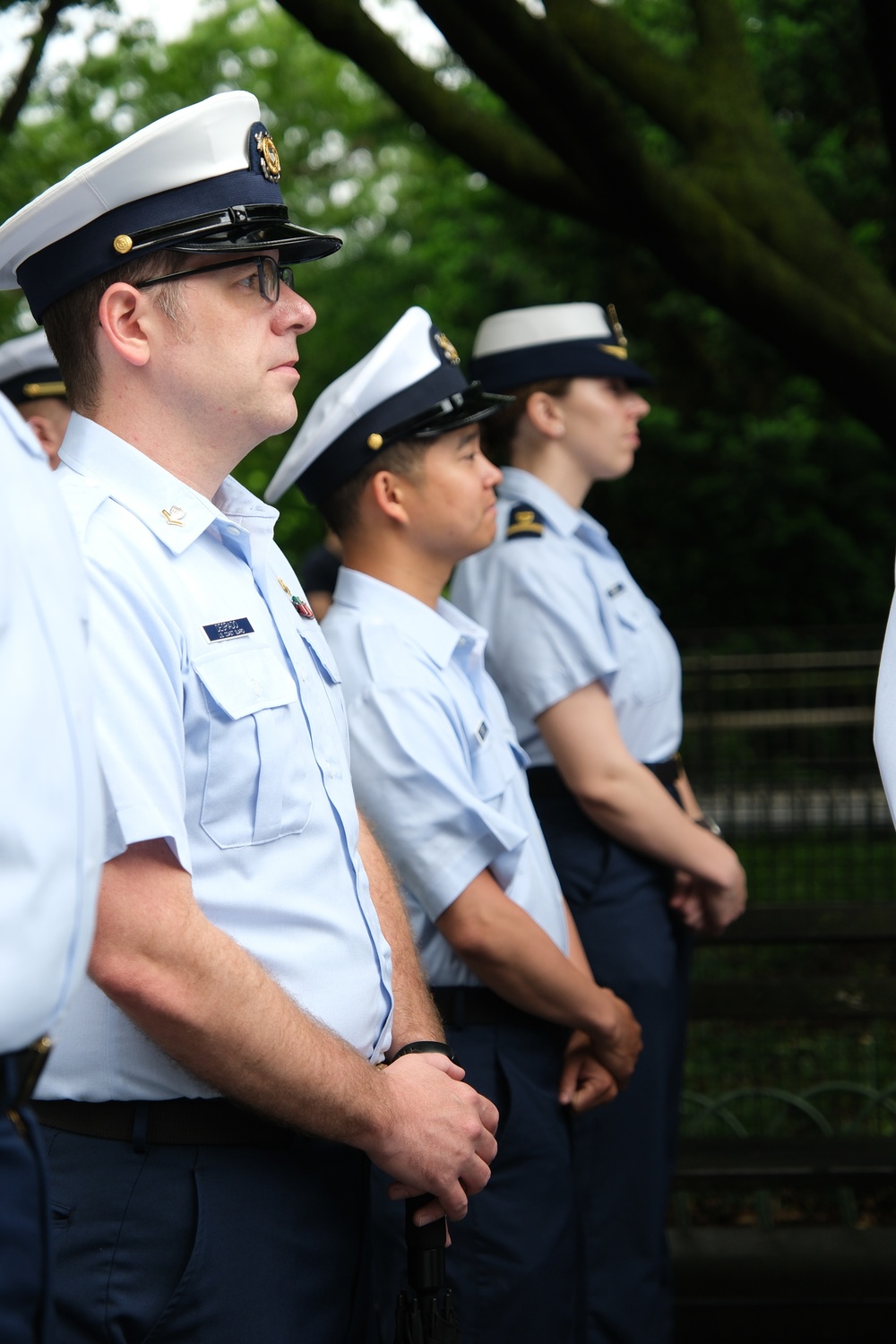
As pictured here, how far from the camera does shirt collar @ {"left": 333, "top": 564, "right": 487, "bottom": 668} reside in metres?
2.76

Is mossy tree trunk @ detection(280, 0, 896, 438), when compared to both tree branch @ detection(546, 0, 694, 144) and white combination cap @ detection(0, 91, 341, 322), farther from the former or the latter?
white combination cap @ detection(0, 91, 341, 322)

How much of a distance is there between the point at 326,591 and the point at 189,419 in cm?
287

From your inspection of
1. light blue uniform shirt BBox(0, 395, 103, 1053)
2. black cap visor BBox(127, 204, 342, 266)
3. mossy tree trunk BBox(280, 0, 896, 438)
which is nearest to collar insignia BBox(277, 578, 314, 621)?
black cap visor BBox(127, 204, 342, 266)

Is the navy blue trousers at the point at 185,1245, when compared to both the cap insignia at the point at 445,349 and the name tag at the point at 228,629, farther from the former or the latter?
the cap insignia at the point at 445,349

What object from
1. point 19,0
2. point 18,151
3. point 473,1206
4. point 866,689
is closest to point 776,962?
point 866,689

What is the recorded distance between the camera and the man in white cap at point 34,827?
3.95 ft

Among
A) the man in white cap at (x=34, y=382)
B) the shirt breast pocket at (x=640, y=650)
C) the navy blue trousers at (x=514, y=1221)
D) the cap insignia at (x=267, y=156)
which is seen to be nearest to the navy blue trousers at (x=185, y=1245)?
the navy blue trousers at (x=514, y=1221)

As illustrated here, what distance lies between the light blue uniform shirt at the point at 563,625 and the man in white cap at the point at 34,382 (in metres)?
1.11

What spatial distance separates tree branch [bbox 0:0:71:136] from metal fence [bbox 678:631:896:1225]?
360cm

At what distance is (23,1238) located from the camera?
128 centimetres

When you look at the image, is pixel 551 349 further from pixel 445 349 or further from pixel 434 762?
pixel 434 762

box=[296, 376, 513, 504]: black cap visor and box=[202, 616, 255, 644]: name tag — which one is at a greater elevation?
box=[296, 376, 513, 504]: black cap visor

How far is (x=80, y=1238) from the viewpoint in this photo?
175 centimetres


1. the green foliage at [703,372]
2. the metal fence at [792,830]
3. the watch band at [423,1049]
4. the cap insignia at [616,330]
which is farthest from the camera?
the green foliage at [703,372]
